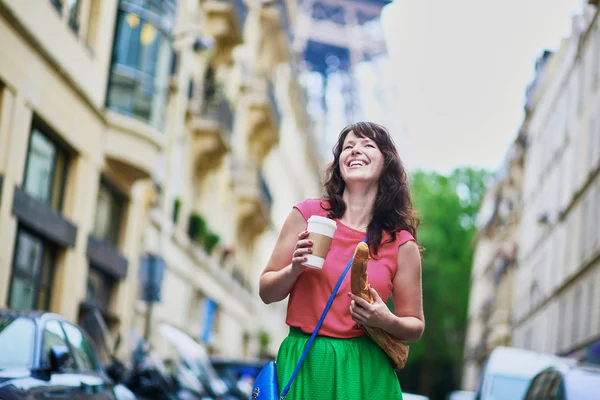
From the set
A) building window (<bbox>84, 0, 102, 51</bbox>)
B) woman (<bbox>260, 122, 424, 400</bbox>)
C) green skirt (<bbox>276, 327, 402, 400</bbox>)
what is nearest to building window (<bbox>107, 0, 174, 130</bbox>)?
building window (<bbox>84, 0, 102, 51</bbox>)

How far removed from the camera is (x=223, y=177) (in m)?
33.3

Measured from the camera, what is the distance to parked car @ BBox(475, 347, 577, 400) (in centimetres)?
1465

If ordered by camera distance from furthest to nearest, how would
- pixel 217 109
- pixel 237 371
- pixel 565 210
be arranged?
pixel 565 210 → pixel 217 109 → pixel 237 371

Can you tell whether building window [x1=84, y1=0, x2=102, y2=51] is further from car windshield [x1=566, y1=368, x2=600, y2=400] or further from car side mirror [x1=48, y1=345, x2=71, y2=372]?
car side mirror [x1=48, y1=345, x2=71, y2=372]

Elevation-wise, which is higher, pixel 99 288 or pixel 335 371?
pixel 99 288

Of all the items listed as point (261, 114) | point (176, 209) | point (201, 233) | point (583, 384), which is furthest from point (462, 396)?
point (583, 384)

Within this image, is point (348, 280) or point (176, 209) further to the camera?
point (176, 209)

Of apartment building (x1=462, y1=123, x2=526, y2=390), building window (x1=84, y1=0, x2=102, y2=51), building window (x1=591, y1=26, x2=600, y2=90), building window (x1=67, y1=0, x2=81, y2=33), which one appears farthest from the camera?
apartment building (x1=462, y1=123, x2=526, y2=390)

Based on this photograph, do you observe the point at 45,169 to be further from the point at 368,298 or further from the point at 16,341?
the point at 368,298

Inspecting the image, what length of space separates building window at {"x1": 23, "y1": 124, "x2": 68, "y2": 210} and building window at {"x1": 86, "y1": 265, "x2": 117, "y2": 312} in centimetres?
240

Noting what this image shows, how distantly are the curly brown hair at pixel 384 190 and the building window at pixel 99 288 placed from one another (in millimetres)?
15446

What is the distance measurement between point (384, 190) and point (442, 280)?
6711 centimetres

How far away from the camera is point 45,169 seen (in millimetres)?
16922

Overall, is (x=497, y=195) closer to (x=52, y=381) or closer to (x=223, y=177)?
(x=223, y=177)
